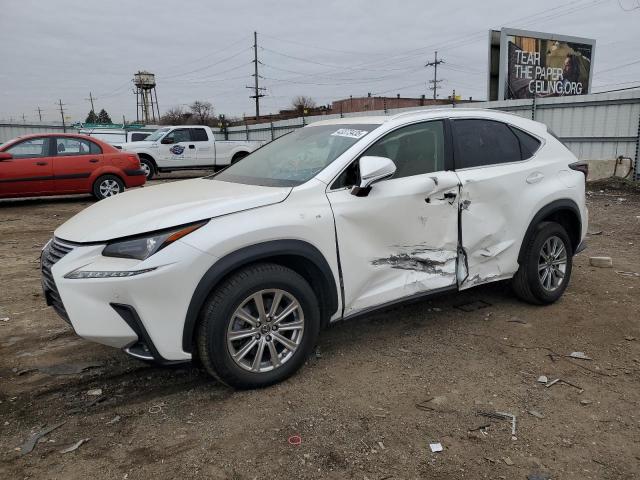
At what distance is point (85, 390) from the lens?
322cm

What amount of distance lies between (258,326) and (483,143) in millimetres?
2422

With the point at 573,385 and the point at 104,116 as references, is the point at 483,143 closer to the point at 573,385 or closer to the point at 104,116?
the point at 573,385

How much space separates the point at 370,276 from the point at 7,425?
228 cm

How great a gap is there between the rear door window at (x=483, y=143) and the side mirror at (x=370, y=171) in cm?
88

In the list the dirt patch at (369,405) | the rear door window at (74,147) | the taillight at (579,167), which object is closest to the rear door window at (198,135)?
the rear door window at (74,147)

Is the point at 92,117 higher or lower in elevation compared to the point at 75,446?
higher

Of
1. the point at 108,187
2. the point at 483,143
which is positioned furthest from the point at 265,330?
the point at 108,187

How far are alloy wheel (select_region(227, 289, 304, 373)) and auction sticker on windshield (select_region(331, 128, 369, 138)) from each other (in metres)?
1.30

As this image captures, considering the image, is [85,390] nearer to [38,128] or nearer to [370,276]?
[370,276]

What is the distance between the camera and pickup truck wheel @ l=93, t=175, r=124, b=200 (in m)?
11.0

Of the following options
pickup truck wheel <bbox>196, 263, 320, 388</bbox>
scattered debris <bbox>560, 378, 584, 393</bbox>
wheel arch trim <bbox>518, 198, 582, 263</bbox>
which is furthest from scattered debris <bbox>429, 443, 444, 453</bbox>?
wheel arch trim <bbox>518, 198, 582, 263</bbox>

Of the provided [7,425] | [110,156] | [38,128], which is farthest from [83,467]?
[38,128]

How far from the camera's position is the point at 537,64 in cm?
1794

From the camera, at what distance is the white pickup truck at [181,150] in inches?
673
